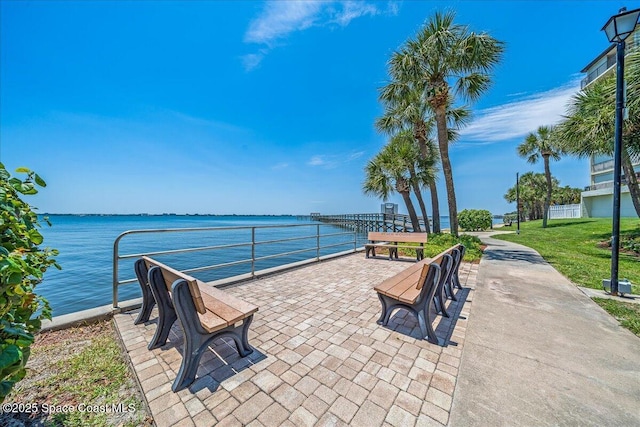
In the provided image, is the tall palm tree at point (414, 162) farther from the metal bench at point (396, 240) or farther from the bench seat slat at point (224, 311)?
the bench seat slat at point (224, 311)

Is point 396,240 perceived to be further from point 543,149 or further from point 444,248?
point 543,149

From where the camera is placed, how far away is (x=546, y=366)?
7.82 ft

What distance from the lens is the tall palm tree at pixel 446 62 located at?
8984 millimetres

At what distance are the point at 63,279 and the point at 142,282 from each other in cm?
881

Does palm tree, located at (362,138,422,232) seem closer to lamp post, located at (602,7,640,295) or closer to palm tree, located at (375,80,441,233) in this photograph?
palm tree, located at (375,80,441,233)

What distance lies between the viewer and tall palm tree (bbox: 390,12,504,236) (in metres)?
8.98

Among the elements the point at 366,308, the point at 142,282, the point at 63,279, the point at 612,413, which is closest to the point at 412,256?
the point at 366,308

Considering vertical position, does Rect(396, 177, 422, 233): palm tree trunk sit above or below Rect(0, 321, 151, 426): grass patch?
above

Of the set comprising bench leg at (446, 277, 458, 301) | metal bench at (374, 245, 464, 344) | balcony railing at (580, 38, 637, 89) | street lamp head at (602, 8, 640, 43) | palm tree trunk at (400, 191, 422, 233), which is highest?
balcony railing at (580, 38, 637, 89)

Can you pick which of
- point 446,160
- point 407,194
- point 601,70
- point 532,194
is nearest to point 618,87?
point 446,160

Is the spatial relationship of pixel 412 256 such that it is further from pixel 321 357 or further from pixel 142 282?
pixel 142 282

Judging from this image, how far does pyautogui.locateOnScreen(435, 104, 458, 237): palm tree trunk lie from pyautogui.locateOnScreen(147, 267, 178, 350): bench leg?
10.4 meters

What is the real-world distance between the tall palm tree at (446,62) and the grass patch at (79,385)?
11.0 metres

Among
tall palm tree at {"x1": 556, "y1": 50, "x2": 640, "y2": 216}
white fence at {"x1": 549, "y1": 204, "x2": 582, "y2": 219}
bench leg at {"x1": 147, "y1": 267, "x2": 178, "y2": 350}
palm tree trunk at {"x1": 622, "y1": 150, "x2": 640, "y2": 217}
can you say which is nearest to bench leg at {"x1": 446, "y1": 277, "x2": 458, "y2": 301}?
bench leg at {"x1": 147, "y1": 267, "x2": 178, "y2": 350}
